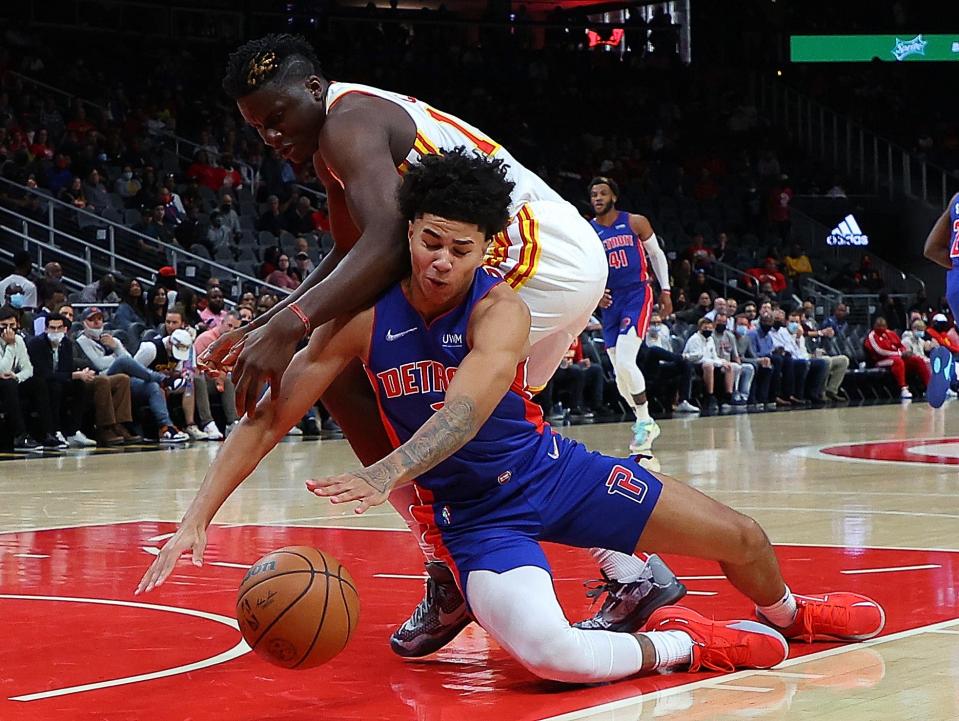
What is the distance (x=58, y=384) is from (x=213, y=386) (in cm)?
178

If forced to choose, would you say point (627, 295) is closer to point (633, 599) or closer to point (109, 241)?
point (109, 241)

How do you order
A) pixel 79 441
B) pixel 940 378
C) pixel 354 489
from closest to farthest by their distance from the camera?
pixel 354 489 < pixel 79 441 < pixel 940 378

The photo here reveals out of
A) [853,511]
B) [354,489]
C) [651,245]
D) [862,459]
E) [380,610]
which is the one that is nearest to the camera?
[354,489]

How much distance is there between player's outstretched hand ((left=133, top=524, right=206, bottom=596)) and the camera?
3229mm

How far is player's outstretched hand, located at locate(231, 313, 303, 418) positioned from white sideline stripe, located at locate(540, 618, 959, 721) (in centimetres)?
104

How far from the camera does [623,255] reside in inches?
462

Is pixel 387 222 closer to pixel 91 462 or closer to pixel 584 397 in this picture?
pixel 91 462

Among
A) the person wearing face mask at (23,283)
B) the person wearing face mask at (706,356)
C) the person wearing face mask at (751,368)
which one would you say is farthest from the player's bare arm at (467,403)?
the person wearing face mask at (751,368)

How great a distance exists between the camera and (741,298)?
75.0 ft

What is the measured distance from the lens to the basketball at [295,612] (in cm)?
335

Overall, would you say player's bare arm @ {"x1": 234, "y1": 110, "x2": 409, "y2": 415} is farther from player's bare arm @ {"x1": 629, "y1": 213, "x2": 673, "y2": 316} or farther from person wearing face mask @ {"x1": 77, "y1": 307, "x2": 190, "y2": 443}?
person wearing face mask @ {"x1": 77, "y1": 307, "x2": 190, "y2": 443}

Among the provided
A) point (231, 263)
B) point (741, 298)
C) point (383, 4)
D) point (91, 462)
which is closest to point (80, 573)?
point (91, 462)

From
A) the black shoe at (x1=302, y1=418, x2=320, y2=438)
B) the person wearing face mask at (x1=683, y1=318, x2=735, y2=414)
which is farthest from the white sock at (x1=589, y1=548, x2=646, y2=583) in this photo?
the person wearing face mask at (x1=683, y1=318, x2=735, y2=414)

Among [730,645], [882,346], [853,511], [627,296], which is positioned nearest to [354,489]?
[730,645]
